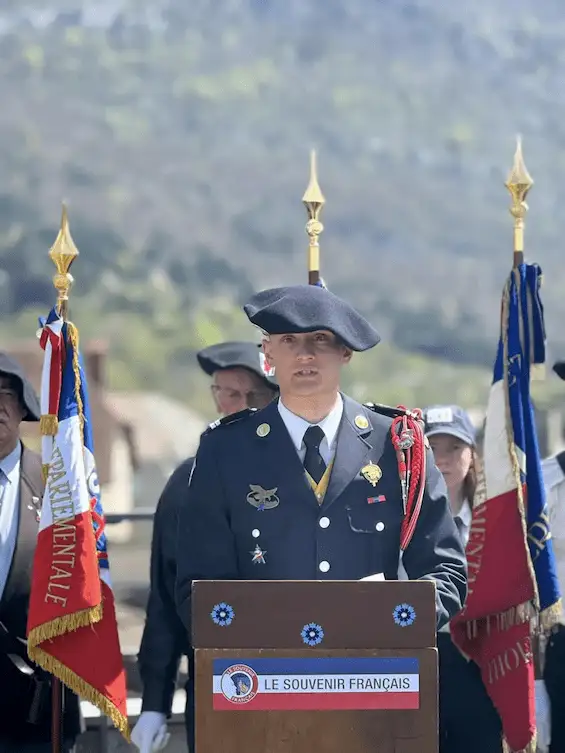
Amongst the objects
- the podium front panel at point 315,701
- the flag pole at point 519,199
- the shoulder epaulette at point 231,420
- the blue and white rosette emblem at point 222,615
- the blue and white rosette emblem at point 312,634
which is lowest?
the podium front panel at point 315,701

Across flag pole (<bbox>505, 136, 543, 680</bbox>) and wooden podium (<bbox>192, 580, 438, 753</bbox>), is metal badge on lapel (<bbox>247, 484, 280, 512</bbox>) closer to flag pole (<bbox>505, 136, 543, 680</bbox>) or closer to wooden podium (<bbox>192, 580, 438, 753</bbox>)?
wooden podium (<bbox>192, 580, 438, 753</bbox>)

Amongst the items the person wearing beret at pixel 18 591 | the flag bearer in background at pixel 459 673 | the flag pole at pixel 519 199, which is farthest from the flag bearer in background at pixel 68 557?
the flag pole at pixel 519 199

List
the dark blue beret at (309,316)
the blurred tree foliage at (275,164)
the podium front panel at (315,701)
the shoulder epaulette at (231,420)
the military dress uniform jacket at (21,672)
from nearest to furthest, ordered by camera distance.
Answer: the podium front panel at (315,701), the dark blue beret at (309,316), the shoulder epaulette at (231,420), the military dress uniform jacket at (21,672), the blurred tree foliage at (275,164)

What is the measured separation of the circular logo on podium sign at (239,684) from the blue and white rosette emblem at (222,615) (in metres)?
0.10

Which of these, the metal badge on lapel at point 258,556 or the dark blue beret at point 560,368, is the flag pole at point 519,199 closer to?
the dark blue beret at point 560,368

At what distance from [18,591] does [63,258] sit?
119cm

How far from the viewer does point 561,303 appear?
113625 mm

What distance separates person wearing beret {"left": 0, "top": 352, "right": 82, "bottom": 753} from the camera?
5090mm

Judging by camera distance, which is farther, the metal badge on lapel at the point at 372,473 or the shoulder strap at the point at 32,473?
the shoulder strap at the point at 32,473

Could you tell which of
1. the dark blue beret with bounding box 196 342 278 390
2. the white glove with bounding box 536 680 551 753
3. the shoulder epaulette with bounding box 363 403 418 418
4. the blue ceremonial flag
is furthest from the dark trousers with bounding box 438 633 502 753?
the shoulder epaulette with bounding box 363 403 418 418

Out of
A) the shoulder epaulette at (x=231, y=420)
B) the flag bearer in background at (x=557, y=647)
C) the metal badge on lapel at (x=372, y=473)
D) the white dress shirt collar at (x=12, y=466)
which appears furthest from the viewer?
the flag bearer in background at (x=557, y=647)

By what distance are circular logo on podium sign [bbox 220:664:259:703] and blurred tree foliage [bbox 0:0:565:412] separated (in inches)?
3749

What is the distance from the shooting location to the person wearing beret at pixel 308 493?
3918 mm

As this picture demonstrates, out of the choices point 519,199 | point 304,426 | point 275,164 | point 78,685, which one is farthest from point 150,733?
point 275,164
